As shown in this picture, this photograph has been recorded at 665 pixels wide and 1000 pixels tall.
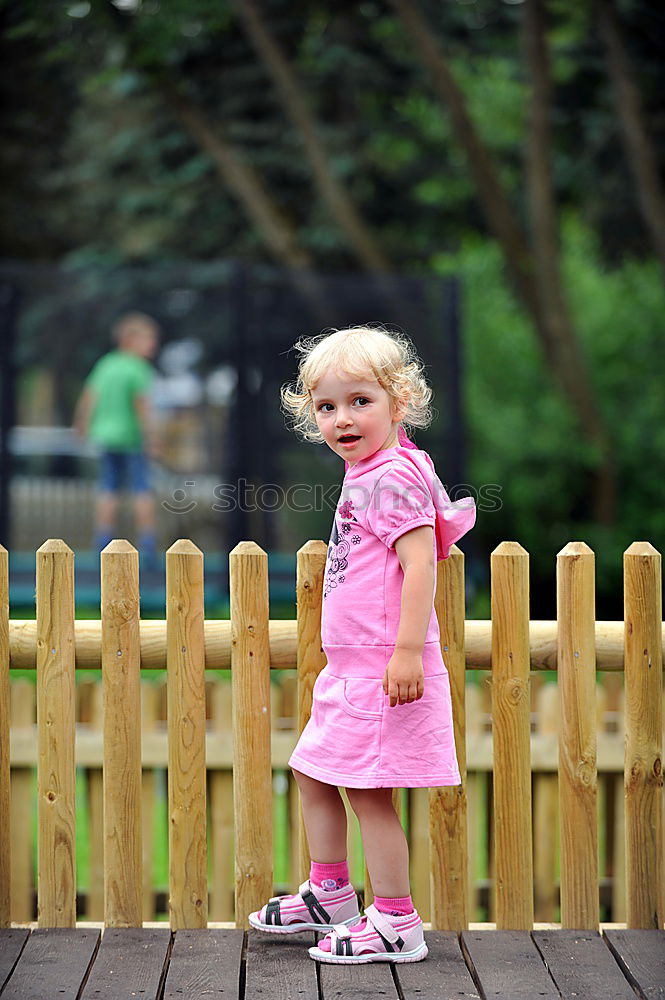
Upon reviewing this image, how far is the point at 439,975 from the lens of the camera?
279 cm

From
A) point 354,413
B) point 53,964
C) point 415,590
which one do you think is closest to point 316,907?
point 53,964

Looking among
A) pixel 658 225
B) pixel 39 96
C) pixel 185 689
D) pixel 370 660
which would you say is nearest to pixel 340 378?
pixel 370 660

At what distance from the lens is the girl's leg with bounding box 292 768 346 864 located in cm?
298

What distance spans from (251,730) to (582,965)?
98cm

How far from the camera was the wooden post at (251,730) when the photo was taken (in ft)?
10.1

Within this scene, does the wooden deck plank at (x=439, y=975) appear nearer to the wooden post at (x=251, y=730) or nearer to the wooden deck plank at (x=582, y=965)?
the wooden deck plank at (x=582, y=965)

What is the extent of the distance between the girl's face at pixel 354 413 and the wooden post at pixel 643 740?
735 millimetres

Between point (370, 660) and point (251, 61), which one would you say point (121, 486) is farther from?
point (370, 660)

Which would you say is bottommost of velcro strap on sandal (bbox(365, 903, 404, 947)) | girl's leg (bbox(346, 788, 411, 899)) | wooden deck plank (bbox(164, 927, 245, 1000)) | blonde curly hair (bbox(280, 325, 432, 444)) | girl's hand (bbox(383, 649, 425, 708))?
wooden deck plank (bbox(164, 927, 245, 1000))

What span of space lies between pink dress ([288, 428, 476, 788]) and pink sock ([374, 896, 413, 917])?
30cm

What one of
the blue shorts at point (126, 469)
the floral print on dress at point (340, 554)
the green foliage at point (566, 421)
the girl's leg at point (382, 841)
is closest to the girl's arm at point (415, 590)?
the floral print on dress at point (340, 554)

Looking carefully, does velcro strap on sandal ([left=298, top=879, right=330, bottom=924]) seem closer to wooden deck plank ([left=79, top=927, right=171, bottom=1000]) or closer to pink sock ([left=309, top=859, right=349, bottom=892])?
pink sock ([left=309, top=859, right=349, bottom=892])

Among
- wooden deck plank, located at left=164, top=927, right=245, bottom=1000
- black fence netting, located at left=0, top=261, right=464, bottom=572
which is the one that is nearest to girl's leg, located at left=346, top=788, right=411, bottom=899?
wooden deck plank, located at left=164, top=927, right=245, bottom=1000

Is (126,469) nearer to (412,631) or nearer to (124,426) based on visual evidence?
(124,426)
